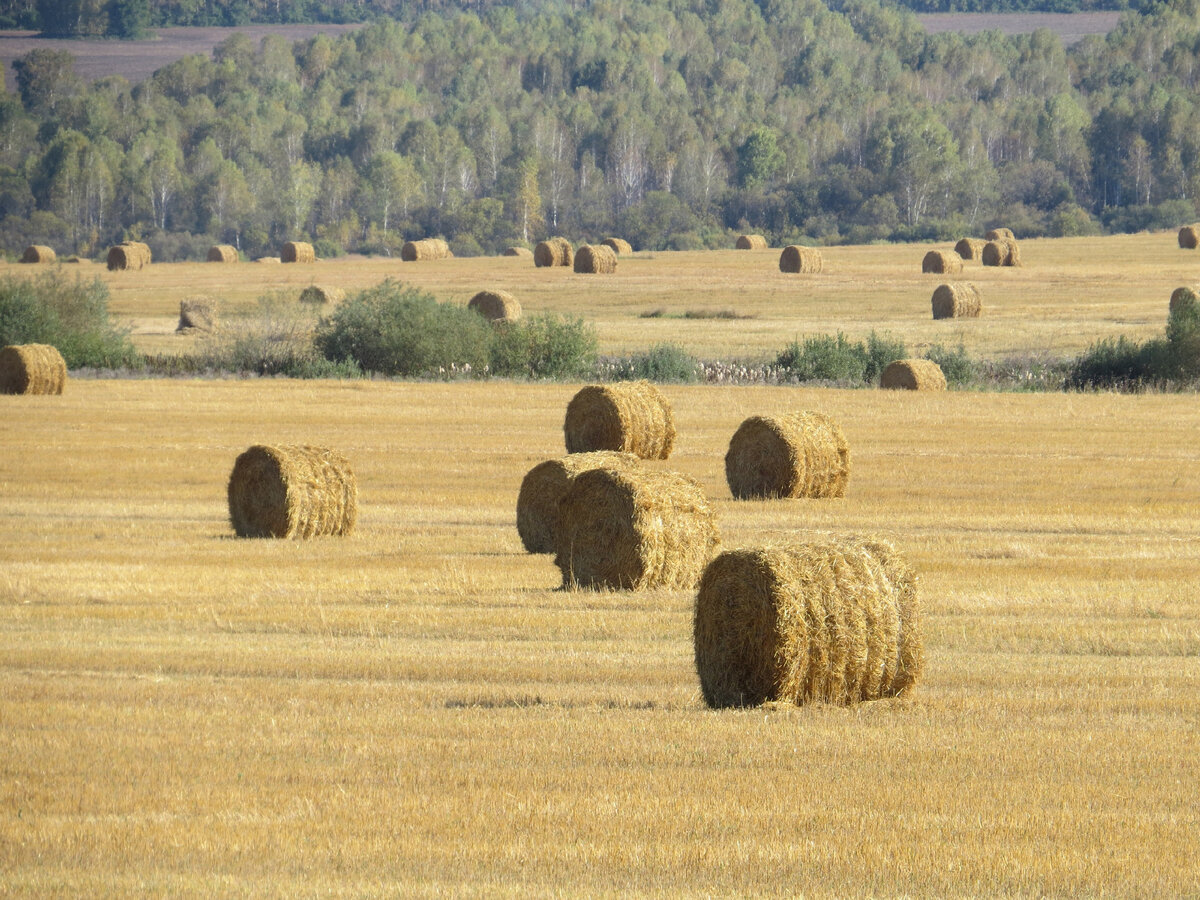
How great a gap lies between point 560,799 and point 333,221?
142706 millimetres

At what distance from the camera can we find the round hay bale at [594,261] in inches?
3219

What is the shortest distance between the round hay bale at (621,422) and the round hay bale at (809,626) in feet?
53.0

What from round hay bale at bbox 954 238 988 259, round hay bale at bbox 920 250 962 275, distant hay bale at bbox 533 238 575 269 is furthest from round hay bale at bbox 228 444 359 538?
round hay bale at bbox 954 238 988 259

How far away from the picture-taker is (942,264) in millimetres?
77625

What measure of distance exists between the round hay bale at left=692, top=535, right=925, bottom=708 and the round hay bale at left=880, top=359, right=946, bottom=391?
29382mm

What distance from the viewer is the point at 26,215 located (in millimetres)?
143375

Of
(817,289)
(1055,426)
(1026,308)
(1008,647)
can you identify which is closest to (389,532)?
(1008,647)

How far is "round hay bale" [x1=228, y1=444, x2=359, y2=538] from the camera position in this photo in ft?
64.6

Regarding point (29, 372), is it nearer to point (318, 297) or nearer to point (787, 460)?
point (787, 460)

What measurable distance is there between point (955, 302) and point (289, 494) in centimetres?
4154

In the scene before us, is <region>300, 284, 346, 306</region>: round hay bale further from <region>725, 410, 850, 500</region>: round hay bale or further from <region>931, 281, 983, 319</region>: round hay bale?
<region>725, 410, 850, 500</region>: round hay bale

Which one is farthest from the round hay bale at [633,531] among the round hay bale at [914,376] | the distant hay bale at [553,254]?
the distant hay bale at [553,254]

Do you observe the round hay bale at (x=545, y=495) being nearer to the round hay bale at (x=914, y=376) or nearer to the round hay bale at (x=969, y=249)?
the round hay bale at (x=914, y=376)

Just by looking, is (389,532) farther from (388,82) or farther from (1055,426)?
(388,82)
